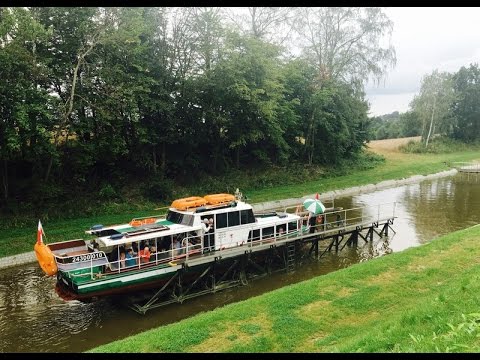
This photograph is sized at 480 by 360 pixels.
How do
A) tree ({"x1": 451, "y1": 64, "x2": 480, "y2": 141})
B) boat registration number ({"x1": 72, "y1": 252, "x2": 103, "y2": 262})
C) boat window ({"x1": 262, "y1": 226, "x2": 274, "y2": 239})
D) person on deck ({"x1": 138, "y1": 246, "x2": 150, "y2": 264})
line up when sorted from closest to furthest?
boat registration number ({"x1": 72, "y1": 252, "x2": 103, "y2": 262}) → person on deck ({"x1": 138, "y1": 246, "x2": 150, "y2": 264}) → boat window ({"x1": 262, "y1": 226, "x2": 274, "y2": 239}) → tree ({"x1": 451, "y1": 64, "x2": 480, "y2": 141})

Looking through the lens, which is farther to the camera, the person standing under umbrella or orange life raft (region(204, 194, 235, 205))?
the person standing under umbrella

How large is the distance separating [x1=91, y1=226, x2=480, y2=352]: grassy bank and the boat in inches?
141

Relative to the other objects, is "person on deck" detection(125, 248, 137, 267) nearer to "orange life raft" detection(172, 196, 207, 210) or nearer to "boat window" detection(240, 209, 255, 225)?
"orange life raft" detection(172, 196, 207, 210)

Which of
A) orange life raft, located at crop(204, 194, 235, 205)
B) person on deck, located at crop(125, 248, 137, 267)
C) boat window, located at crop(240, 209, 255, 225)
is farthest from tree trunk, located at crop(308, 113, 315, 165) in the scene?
person on deck, located at crop(125, 248, 137, 267)

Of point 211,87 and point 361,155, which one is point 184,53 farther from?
point 361,155

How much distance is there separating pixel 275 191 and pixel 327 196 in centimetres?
557

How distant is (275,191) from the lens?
3984 centimetres

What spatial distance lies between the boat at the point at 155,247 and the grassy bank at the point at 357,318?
3585mm

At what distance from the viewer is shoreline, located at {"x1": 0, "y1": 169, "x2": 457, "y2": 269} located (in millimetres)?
23359

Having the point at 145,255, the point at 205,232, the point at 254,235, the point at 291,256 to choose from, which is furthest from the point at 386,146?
the point at 145,255

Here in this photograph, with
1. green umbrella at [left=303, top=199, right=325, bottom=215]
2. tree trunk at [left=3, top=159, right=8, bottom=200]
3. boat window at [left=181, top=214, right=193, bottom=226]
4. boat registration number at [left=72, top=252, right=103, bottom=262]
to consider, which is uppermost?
tree trunk at [left=3, top=159, right=8, bottom=200]

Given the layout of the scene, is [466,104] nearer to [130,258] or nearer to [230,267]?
[230,267]
